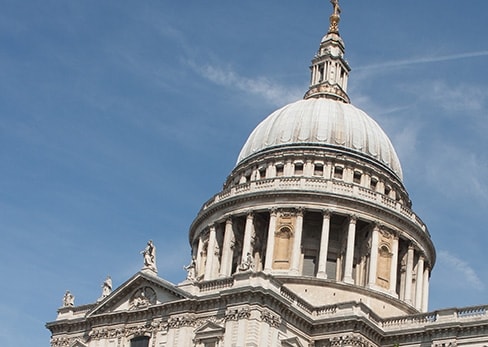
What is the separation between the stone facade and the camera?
61531 millimetres

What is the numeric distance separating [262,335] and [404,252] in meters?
22.0

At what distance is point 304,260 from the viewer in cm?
7456

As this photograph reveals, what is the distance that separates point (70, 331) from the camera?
68875mm

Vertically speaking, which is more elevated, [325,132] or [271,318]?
[325,132]

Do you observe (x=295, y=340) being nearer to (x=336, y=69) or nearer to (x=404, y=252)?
(x=404, y=252)

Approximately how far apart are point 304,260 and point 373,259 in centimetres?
526

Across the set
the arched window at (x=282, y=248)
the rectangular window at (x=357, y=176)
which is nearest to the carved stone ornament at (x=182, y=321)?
the arched window at (x=282, y=248)

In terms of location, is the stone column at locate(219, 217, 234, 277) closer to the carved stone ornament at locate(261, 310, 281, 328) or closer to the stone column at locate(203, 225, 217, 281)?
the stone column at locate(203, 225, 217, 281)

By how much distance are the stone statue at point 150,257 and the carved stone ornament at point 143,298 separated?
1785 millimetres

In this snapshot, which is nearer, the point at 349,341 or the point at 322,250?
the point at 349,341

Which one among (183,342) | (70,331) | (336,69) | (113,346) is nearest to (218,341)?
(183,342)

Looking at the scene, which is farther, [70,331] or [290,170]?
[290,170]

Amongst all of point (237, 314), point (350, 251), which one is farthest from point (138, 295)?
point (350, 251)

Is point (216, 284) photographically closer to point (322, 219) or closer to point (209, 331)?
point (209, 331)
